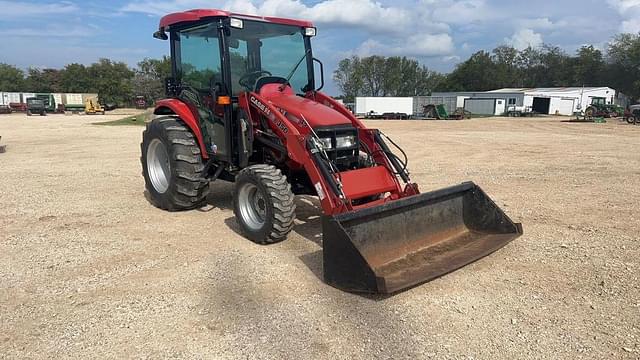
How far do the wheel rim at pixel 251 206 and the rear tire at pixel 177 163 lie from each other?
120 centimetres

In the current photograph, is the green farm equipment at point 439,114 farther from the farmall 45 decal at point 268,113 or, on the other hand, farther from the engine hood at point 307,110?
the farmall 45 decal at point 268,113

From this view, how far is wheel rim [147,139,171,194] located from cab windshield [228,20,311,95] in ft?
6.48

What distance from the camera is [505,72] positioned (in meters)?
83.6

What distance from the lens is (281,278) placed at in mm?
4586

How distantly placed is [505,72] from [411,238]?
284ft

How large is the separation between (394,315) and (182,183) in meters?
3.79

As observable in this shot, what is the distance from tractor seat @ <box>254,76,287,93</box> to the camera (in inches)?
242

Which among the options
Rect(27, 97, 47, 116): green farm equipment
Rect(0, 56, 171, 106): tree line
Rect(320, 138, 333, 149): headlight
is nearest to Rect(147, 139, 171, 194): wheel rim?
Rect(320, 138, 333, 149): headlight

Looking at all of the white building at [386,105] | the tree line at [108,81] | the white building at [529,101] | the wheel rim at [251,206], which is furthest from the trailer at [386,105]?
the wheel rim at [251,206]

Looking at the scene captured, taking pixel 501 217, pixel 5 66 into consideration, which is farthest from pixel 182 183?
pixel 5 66

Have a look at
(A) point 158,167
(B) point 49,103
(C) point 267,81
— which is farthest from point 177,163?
(B) point 49,103

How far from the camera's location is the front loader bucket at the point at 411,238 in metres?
4.07

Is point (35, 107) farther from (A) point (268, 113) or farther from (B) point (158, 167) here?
(A) point (268, 113)

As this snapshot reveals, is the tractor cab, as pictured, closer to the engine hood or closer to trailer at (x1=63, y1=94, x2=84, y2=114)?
the engine hood
